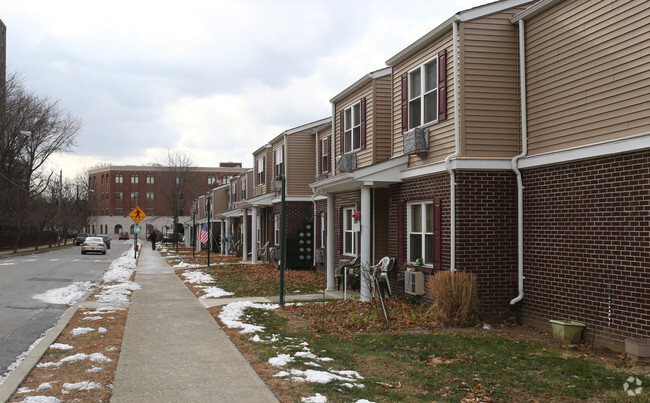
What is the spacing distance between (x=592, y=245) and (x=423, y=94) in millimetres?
5101

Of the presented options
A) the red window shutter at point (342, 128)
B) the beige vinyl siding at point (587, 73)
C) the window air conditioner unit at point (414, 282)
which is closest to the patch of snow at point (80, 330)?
the window air conditioner unit at point (414, 282)

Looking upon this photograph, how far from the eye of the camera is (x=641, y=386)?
20.9 feet

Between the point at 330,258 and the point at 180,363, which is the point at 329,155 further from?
the point at 180,363

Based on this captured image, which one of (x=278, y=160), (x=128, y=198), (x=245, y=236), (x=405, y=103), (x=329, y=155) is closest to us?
(x=405, y=103)

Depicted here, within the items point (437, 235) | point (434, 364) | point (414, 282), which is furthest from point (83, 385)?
point (414, 282)

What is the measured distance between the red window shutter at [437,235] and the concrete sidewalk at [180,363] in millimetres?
4583

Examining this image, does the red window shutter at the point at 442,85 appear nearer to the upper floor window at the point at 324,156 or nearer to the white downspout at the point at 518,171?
the white downspout at the point at 518,171

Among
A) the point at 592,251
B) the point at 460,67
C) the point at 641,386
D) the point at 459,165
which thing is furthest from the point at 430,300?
the point at 641,386

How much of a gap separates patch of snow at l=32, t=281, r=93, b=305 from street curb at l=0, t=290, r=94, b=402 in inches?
108

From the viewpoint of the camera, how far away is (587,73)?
935 centimetres

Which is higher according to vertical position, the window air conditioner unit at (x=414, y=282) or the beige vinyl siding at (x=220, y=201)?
the beige vinyl siding at (x=220, y=201)

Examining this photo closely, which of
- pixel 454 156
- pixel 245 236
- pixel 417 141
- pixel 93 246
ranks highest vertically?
pixel 417 141

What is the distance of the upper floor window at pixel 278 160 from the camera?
Answer: 26.3 meters

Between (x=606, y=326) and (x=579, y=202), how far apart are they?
2.05 meters
